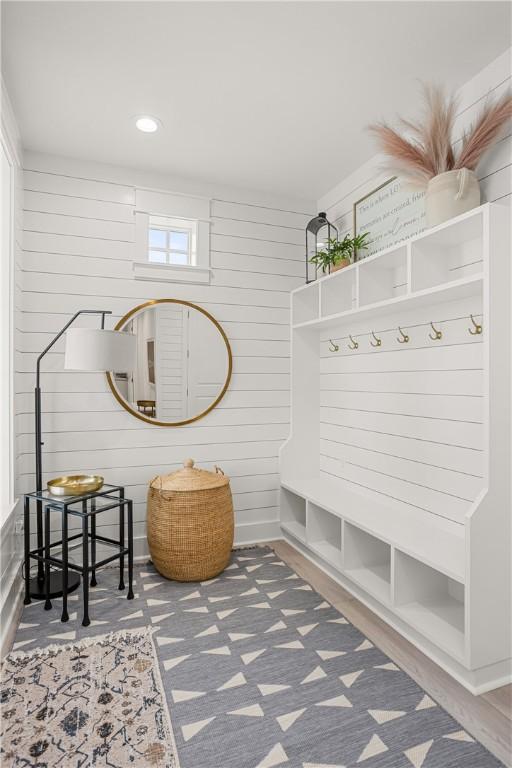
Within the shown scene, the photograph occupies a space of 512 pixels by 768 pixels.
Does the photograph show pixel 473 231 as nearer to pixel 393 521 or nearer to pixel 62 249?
pixel 393 521

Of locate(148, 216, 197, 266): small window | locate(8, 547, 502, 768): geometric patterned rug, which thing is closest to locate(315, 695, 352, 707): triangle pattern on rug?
locate(8, 547, 502, 768): geometric patterned rug

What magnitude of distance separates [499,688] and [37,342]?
2.98m

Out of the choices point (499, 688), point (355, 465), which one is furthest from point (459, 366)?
point (499, 688)

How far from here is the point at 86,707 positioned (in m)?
1.69

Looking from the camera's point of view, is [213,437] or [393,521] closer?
[393,521]

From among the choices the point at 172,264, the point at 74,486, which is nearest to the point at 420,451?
the point at 74,486

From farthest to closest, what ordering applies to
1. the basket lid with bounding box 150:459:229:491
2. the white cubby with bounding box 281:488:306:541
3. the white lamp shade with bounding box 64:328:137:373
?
the white cubby with bounding box 281:488:306:541 → the basket lid with bounding box 150:459:229:491 → the white lamp shade with bounding box 64:328:137:373

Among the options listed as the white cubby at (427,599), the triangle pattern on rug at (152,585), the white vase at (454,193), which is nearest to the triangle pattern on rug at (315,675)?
the white cubby at (427,599)

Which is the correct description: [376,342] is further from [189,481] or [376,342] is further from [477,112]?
[189,481]

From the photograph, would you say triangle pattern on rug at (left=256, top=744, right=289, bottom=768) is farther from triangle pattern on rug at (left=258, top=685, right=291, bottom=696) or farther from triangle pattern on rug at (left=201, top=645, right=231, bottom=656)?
triangle pattern on rug at (left=201, top=645, right=231, bottom=656)

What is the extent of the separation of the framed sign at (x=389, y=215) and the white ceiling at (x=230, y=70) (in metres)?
0.29

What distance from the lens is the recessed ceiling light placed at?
2535 millimetres

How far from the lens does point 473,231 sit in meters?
2.00

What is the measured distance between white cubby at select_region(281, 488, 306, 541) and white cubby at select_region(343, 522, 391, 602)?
740 millimetres
